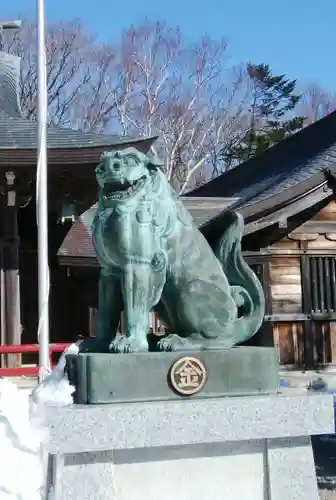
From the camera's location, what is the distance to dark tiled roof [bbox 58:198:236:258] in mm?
11531

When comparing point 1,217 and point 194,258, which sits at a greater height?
point 1,217

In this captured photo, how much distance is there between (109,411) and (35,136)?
22.3ft

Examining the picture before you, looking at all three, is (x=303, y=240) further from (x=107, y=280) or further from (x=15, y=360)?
(x=107, y=280)

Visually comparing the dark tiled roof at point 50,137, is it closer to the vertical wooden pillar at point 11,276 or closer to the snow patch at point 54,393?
the vertical wooden pillar at point 11,276

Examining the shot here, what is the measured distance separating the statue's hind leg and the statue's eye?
62 centimetres

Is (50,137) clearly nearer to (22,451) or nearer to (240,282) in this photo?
(240,282)

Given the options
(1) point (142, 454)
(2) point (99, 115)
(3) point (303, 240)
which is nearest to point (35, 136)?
(3) point (303, 240)

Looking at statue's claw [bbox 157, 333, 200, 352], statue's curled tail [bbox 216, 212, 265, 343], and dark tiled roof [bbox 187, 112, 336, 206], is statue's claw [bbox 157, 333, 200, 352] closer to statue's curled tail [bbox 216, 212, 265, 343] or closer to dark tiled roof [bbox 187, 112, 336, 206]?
statue's curled tail [bbox 216, 212, 265, 343]

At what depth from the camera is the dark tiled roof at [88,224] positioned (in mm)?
11531

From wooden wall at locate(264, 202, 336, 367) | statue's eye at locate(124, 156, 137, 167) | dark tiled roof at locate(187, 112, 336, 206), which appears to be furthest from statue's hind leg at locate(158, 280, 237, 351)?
dark tiled roof at locate(187, 112, 336, 206)

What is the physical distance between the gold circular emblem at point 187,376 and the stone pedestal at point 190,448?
0.08 m

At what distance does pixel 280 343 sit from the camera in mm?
10875

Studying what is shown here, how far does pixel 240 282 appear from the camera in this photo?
350 centimetres

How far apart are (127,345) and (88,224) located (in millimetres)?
10482
